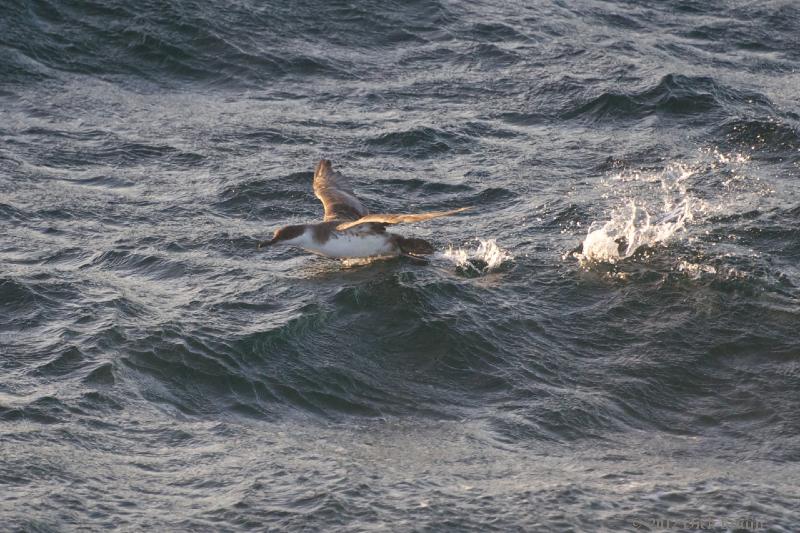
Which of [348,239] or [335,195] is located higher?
[335,195]

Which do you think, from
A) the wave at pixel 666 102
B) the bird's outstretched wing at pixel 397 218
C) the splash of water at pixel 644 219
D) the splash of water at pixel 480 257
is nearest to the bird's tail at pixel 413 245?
the splash of water at pixel 480 257

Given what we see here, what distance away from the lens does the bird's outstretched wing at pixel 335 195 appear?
10.9 meters

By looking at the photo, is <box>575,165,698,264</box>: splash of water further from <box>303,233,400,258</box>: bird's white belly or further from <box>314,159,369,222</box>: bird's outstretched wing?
<box>314,159,369,222</box>: bird's outstretched wing

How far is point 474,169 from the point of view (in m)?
13.0

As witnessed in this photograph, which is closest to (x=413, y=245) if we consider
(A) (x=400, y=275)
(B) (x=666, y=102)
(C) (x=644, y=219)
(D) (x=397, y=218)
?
(A) (x=400, y=275)

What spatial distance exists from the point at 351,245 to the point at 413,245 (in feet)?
1.92

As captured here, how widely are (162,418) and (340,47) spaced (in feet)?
32.3

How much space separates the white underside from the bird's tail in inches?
5.4

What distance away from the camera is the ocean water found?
7176mm

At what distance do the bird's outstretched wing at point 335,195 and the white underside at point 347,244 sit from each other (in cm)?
40

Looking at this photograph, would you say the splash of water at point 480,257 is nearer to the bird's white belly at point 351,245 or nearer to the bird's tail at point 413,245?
the bird's tail at point 413,245

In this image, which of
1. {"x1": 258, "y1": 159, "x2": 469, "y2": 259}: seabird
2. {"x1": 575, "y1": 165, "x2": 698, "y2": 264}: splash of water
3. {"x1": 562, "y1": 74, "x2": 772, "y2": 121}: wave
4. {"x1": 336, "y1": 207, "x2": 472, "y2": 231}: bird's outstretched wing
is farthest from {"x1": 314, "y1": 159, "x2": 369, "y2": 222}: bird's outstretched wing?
{"x1": 562, "y1": 74, "x2": 772, "y2": 121}: wave

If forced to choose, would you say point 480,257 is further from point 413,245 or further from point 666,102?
point 666,102

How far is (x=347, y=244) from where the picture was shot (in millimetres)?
10203
